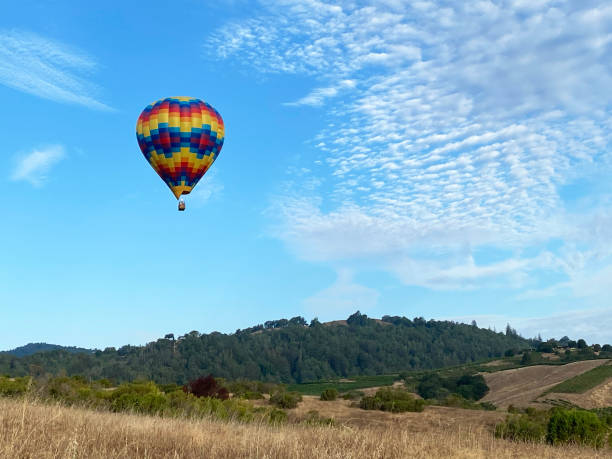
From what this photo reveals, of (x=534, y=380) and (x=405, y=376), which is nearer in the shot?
(x=534, y=380)

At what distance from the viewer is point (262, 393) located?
5575 cm

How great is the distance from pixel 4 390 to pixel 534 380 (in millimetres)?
73822


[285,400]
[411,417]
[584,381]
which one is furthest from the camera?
[584,381]

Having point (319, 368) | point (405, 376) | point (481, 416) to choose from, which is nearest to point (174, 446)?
point (481, 416)

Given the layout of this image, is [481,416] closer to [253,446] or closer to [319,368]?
[253,446]

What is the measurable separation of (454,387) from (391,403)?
52.1 metres

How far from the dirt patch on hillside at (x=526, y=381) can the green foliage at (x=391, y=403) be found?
27.0 m

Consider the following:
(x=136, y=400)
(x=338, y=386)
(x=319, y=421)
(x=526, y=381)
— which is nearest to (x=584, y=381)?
(x=526, y=381)

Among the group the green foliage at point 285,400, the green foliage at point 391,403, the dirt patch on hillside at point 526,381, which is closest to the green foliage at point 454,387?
the dirt patch on hillside at point 526,381

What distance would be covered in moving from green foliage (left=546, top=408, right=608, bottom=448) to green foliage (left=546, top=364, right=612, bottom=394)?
47798 mm

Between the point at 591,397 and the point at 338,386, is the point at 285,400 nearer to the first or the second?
the point at 591,397

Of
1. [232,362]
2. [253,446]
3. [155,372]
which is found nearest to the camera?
[253,446]

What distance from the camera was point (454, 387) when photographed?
9025 cm

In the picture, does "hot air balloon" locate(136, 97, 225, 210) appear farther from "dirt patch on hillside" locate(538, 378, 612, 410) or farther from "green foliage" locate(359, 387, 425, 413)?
"dirt patch on hillside" locate(538, 378, 612, 410)
